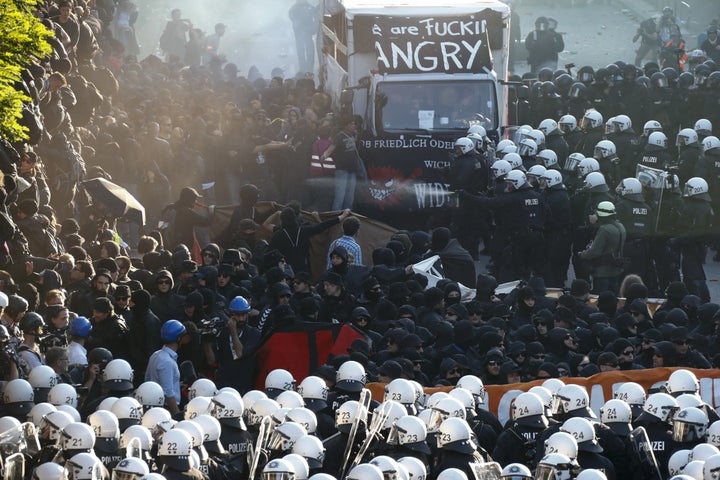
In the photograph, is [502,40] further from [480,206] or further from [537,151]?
[480,206]

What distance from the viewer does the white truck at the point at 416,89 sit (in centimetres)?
2216

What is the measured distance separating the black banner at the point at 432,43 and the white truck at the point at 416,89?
0.01 meters

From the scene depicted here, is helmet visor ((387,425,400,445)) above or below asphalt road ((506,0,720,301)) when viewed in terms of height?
above

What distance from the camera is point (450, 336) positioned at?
49.3ft

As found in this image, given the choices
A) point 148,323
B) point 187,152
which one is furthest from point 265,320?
point 187,152

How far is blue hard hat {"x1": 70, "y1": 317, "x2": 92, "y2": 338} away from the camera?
13.9 metres

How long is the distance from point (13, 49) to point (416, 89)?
9428 mm

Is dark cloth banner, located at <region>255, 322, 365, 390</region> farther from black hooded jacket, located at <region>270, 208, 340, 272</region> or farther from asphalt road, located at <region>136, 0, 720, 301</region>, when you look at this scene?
asphalt road, located at <region>136, 0, 720, 301</region>

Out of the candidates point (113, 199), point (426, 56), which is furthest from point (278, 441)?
point (426, 56)

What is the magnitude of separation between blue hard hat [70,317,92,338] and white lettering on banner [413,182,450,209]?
8.68m

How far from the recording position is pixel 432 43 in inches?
898

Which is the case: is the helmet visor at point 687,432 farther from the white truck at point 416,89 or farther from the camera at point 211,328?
the white truck at point 416,89

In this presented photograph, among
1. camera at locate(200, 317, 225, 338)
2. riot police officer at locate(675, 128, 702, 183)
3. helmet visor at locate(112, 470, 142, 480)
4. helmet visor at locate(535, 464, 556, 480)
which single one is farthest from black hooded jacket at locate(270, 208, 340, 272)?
helmet visor at locate(112, 470, 142, 480)

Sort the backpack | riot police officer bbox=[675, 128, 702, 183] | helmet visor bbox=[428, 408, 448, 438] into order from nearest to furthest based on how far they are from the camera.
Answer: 1. helmet visor bbox=[428, 408, 448, 438]
2. the backpack
3. riot police officer bbox=[675, 128, 702, 183]
